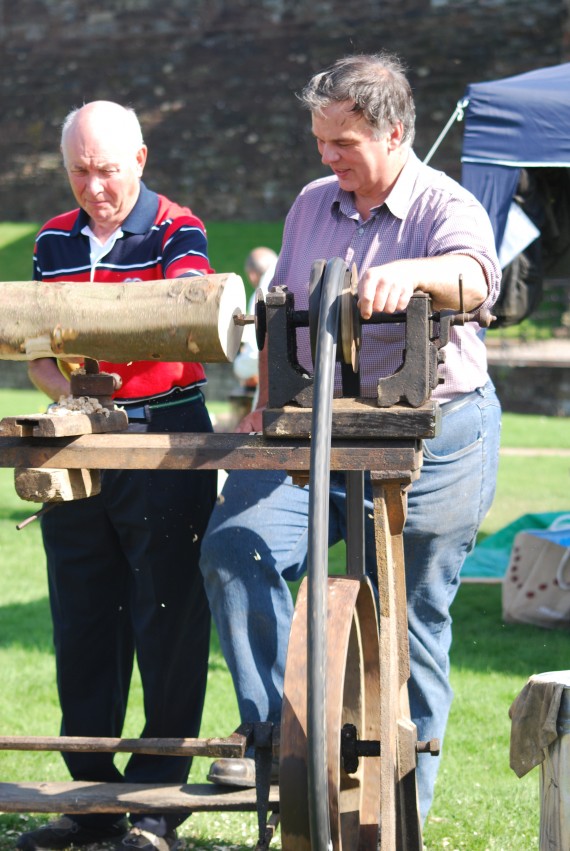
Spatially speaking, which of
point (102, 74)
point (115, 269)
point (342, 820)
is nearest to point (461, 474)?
point (342, 820)

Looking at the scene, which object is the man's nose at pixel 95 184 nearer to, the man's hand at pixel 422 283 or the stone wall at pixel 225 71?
the man's hand at pixel 422 283

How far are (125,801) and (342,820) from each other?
0.51 meters

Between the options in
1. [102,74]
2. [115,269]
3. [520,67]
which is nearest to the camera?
[115,269]

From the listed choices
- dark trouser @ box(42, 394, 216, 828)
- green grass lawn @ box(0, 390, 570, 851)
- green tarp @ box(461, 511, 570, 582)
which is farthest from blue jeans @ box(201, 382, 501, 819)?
green tarp @ box(461, 511, 570, 582)

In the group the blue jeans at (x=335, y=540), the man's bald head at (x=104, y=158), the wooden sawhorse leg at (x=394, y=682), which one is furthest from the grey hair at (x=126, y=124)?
the wooden sawhorse leg at (x=394, y=682)

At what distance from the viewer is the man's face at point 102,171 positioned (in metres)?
3.14

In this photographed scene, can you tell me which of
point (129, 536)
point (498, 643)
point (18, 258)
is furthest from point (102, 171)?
point (18, 258)

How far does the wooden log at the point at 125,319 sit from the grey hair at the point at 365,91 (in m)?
0.52

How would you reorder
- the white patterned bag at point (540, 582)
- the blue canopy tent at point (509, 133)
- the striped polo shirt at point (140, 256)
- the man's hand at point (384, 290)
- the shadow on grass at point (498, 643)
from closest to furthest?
the man's hand at point (384, 290) → the striped polo shirt at point (140, 256) → the shadow on grass at point (498, 643) → the white patterned bag at point (540, 582) → the blue canopy tent at point (509, 133)

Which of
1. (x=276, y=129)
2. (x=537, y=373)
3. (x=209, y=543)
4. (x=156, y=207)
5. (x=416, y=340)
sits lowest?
(x=537, y=373)

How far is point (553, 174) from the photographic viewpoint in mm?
6715

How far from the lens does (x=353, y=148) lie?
2.81 metres

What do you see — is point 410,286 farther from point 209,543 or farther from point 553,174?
point 553,174

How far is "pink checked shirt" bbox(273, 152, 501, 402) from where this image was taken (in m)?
2.77
